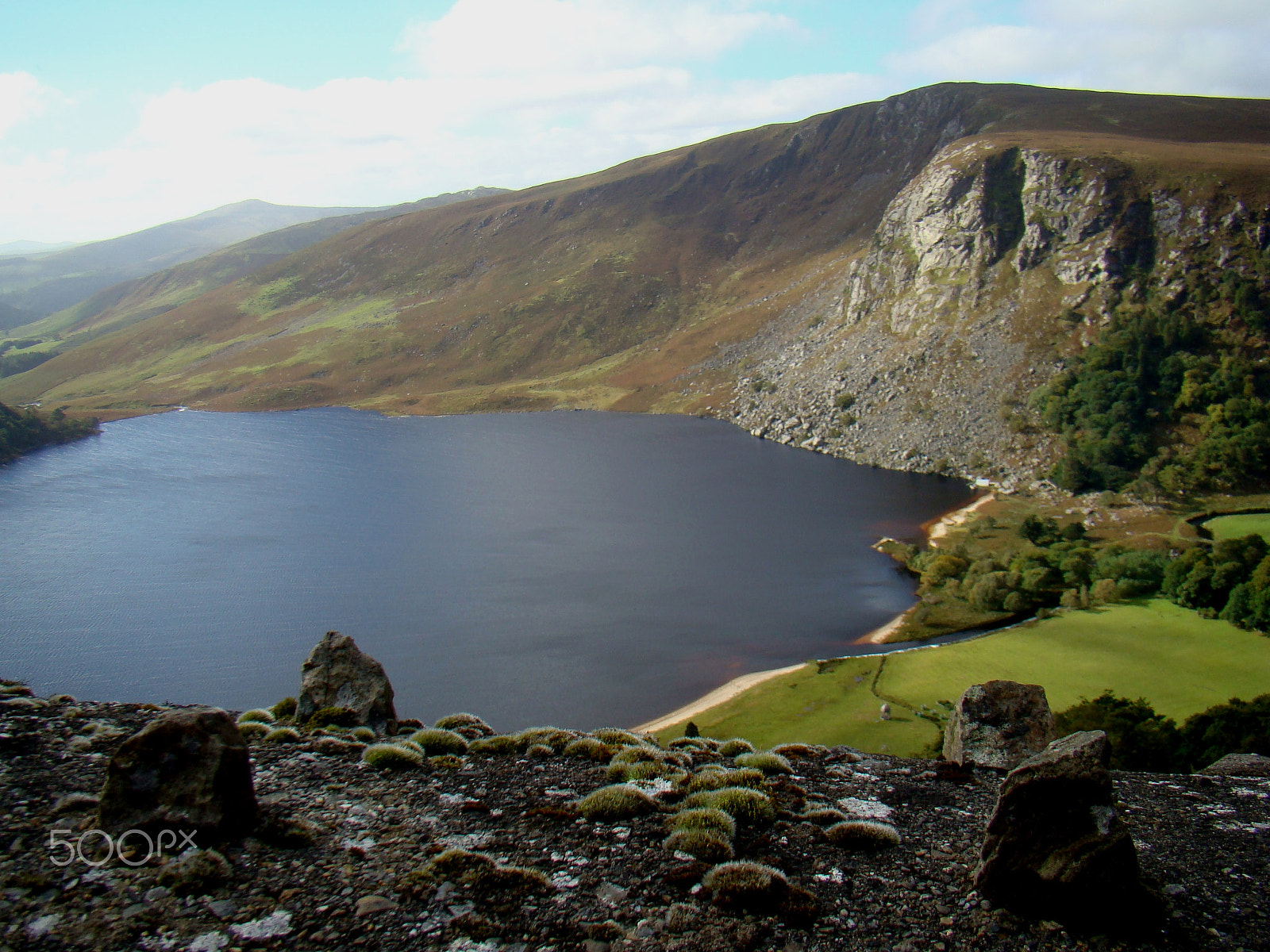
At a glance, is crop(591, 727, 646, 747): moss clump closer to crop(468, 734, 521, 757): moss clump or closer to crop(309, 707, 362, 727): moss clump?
crop(468, 734, 521, 757): moss clump

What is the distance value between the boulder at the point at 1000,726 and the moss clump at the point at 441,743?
1271 cm

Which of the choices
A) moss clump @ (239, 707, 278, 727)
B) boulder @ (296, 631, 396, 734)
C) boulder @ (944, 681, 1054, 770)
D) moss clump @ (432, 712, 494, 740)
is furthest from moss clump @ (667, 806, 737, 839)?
moss clump @ (239, 707, 278, 727)

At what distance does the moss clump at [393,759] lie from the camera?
16.6m

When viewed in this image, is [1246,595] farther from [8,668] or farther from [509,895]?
[8,668]

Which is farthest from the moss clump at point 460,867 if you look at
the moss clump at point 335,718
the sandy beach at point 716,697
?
the sandy beach at point 716,697

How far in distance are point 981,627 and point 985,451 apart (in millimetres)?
46971

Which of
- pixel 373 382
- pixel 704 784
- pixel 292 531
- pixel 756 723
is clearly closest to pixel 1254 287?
pixel 756 723

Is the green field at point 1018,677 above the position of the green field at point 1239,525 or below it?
below

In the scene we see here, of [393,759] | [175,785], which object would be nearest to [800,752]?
[393,759]

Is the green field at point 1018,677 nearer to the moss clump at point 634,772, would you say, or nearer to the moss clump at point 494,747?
the moss clump at point 494,747

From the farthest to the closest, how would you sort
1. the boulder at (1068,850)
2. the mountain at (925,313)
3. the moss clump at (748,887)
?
1. the mountain at (925,313)
2. the moss clump at (748,887)
3. the boulder at (1068,850)

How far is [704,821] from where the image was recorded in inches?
525

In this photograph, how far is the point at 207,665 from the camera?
56.5 metres

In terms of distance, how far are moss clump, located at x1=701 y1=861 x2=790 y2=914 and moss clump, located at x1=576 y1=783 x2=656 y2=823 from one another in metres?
2.80
